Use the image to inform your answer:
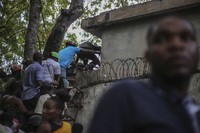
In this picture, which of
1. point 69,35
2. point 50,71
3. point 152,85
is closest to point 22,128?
point 50,71

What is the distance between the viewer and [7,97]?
7.35 m

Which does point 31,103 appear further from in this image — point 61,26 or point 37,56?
point 61,26

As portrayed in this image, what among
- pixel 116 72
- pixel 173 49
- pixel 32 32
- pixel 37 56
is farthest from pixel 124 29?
pixel 173 49

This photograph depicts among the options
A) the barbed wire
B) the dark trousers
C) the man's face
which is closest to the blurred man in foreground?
the man's face

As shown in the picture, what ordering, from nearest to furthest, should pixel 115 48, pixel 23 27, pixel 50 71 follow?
pixel 50 71, pixel 115 48, pixel 23 27

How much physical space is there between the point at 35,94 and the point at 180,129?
6708 mm

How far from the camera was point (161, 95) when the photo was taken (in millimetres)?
1711

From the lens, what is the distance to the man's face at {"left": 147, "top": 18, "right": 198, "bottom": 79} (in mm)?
1702

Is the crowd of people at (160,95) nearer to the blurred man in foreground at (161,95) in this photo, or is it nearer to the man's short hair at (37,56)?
the blurred man in foreground at (161,95)

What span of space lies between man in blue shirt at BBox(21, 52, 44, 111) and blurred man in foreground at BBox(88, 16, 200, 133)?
648cm

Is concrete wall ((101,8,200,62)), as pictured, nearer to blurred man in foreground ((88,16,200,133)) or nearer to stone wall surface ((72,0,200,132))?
stone wall surface ((72,0,200,132))

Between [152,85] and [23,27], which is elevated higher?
[23,27]

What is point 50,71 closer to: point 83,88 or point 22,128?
point 83,88

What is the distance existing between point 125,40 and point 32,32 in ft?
8.66
